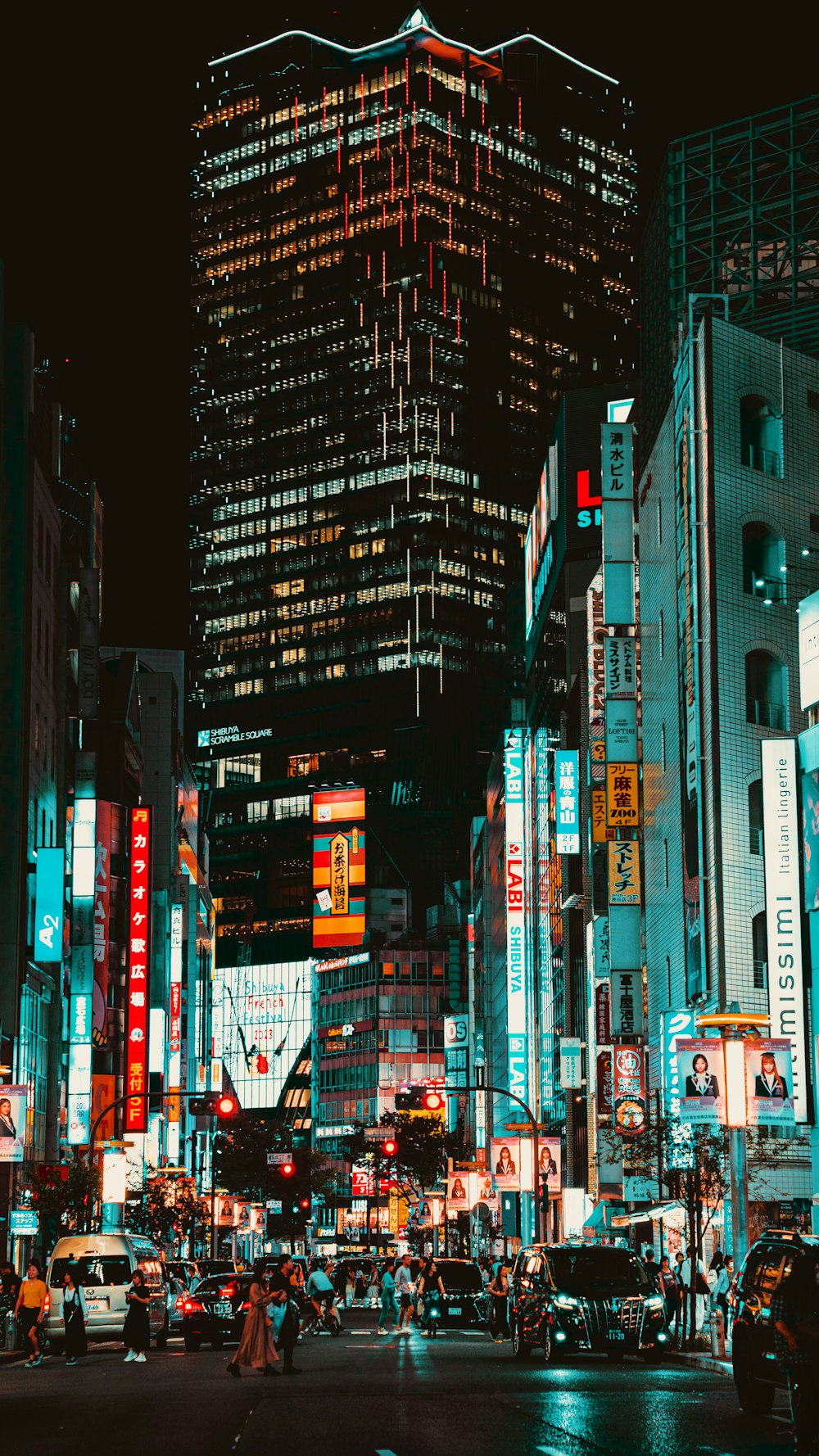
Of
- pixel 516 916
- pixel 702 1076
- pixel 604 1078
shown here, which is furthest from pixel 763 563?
pixel 516 916

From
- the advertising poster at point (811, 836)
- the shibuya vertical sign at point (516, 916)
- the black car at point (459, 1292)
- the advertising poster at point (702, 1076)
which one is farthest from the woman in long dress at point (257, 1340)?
the shibuya vertical sign at point (516, 916)

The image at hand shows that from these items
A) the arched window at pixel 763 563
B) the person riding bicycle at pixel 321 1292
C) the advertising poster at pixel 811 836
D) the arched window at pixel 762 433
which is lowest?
the person riding bicycle at pixel 321 1292

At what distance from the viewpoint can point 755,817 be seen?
52969 millimetres

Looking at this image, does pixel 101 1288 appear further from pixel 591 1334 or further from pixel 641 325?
pixel 641 325

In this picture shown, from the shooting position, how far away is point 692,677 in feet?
182

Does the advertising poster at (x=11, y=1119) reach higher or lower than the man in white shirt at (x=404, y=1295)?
higher

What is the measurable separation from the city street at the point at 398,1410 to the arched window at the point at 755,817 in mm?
18045

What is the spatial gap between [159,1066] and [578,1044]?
3876 cm

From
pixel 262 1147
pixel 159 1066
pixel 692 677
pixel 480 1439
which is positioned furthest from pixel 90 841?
pixel 262 1147

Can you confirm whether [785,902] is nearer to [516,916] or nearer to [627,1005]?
[627,1005]

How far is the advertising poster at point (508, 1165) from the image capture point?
286 ft

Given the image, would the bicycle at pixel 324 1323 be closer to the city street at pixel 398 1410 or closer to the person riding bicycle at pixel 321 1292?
the person riding bicycle at pixel 321 1292

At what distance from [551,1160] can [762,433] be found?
37.2 meters

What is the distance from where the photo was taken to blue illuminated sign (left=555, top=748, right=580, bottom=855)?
275 feet
